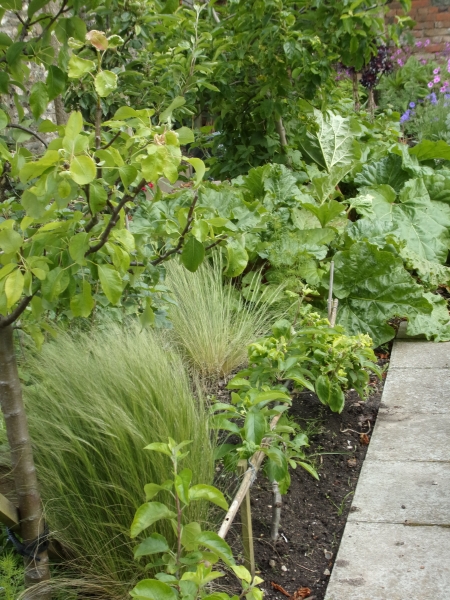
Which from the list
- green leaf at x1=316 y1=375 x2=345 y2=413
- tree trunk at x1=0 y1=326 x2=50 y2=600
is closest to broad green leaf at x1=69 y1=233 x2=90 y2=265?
tree trunk at x1=0 y1=326 x2=50 y2=600

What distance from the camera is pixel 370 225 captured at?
4.62 meters

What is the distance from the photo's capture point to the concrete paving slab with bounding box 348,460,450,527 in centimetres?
251

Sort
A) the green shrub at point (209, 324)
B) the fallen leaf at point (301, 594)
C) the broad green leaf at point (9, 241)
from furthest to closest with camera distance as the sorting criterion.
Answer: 1. the green shrub at point (209, 324)
2. the fallen leaf at point (301, 594)
3. the broad green leaf at point (9, 241)

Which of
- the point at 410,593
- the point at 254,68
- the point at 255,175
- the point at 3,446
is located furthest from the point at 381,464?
the point at 254,68

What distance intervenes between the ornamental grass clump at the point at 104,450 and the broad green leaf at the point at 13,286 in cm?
89

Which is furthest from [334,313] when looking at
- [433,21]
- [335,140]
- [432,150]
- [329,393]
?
[433,21]

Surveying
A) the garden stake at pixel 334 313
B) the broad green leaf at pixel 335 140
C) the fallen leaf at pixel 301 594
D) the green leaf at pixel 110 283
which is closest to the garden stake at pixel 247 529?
the fallen leaf at pixel 301 594

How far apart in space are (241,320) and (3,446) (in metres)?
1.94

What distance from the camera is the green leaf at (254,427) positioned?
6.99 ft

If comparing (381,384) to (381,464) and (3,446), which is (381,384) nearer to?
(381,464)

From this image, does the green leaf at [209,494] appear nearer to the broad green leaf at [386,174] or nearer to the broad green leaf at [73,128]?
the broad green leaf at [73,128]

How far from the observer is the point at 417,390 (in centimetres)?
359

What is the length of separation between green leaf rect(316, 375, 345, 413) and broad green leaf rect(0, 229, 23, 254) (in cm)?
181

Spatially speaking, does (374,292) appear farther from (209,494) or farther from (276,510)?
(209,494)
